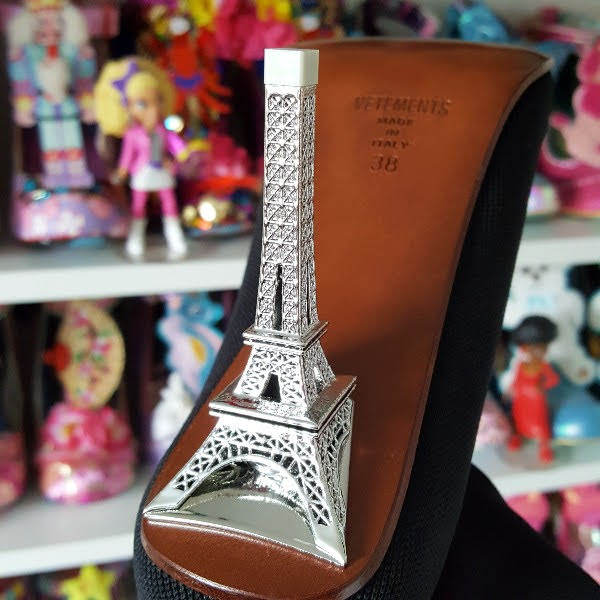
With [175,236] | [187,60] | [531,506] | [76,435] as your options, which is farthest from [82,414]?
[531,506]

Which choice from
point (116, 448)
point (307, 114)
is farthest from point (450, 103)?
point (116, 448)

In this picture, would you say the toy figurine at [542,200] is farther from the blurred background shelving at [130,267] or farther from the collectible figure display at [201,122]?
the collectible figure display at [201,122]

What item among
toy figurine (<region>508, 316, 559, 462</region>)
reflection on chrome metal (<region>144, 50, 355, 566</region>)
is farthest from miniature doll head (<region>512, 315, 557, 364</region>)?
reflection on chrome metal (<region>144, 50, 355, 566</region>)

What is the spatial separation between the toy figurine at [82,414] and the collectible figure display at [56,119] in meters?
0.13

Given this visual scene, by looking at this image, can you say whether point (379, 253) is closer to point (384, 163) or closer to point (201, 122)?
point (384, 163)

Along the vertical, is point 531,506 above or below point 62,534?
below

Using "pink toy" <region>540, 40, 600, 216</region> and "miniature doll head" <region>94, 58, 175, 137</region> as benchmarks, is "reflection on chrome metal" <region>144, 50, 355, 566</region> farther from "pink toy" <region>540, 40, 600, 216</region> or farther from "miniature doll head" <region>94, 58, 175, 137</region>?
"pink toy" <region>540, 40, 600, 216</region>

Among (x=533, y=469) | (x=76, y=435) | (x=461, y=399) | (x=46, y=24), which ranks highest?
(x=46, y=24)

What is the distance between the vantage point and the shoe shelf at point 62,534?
0.89 meters

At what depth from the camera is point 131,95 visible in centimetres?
84

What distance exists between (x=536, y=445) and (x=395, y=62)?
0.71 m

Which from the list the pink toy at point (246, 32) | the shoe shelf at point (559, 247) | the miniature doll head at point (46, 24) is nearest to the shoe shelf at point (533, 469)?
the shoe shelf at point (559, 247)

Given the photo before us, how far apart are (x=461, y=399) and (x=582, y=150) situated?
0.65 meters

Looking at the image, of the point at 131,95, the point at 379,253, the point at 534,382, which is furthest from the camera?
the point at 534,382
